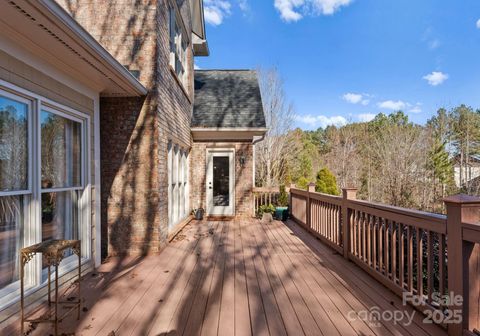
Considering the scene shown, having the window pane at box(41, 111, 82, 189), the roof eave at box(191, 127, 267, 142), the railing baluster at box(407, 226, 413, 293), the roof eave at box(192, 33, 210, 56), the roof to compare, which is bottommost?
the railing baluster at box(407, 226, 413, 293)

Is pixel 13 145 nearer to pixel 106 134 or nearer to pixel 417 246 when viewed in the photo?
pixel 106 134

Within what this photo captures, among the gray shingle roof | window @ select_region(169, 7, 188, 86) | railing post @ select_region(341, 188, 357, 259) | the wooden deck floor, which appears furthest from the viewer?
the gray shingle roof

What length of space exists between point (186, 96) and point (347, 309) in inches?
242

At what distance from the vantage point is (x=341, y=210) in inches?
165

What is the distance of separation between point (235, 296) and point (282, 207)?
16.5 feet

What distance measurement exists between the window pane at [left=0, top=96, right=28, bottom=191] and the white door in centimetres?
547

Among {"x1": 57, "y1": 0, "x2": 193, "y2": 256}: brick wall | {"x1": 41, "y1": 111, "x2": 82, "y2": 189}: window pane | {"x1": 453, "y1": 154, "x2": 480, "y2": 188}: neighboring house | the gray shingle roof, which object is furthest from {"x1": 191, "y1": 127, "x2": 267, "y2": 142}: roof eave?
{"x1": 453, "y1": 154, "x2": 480, "y2": 188}: neighboring house

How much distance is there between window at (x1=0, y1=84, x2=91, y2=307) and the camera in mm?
2377

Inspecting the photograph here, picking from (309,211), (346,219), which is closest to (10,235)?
(346,219)

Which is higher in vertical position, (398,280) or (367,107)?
(367,107)

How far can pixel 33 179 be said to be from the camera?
8.64 feet

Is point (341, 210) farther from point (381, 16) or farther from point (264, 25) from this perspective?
point (264, 25)

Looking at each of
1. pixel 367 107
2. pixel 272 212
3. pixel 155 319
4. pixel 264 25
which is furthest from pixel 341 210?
pixel 367 107

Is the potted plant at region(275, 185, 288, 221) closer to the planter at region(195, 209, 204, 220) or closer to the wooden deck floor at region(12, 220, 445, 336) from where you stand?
the planter at region(195, 209, 204, 220)
